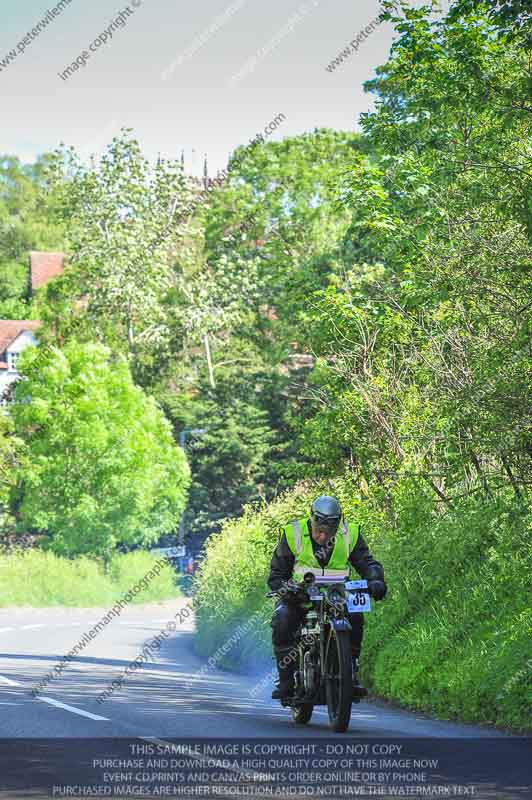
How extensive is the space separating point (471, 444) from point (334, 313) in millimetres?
8096

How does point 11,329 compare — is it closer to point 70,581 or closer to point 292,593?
point 70,581

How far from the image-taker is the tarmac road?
10.8 m

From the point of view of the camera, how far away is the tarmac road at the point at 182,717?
424 inches

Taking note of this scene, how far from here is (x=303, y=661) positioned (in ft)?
43.1

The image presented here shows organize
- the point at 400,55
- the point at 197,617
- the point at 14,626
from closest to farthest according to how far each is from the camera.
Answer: the point at 400,55 < the point at 197,617 < the point at 14,626

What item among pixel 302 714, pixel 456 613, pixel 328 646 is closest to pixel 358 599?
pixel 328 646

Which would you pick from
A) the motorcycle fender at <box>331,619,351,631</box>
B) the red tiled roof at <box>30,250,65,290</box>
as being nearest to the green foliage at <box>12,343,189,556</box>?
the red tiled roof at <box>30,250,65,290</box>

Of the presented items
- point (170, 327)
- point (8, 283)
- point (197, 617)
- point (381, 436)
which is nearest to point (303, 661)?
point (381, 436)

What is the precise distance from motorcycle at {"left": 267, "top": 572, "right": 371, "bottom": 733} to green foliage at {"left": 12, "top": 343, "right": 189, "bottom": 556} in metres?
52.3

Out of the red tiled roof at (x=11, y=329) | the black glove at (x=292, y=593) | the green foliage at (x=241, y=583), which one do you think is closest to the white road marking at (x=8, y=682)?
the green foliage at (x=241, y=583)

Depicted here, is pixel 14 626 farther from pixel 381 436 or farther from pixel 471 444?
pixel 471 444

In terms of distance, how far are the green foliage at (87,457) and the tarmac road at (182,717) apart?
123 feet

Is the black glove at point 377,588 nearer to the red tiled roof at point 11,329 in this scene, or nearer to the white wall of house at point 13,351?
the white wall of house at point 13,351

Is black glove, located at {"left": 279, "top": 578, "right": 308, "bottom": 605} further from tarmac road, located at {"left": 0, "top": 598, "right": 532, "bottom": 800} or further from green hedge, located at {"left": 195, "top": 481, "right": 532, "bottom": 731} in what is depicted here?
green hedge, located at {"left": 195, "top": 481, "right": 532, "bottom": 731}
